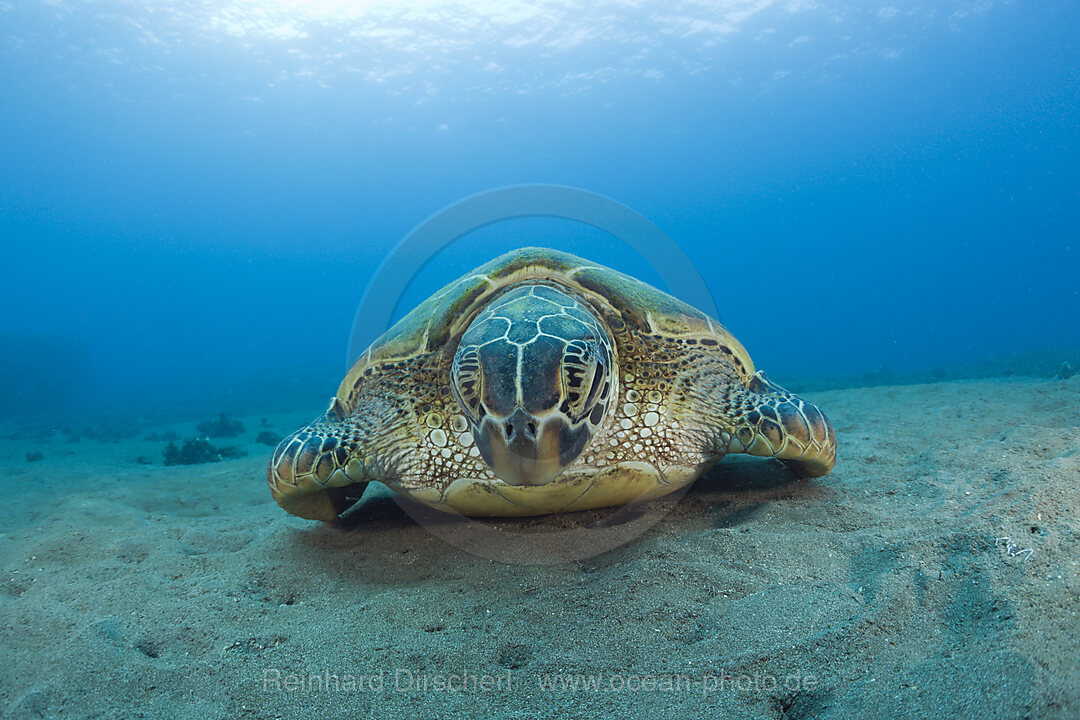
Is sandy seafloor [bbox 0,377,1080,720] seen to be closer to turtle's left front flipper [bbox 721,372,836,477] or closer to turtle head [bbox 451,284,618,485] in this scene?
turtle's left front flipper [bbox 721,372,836,477]

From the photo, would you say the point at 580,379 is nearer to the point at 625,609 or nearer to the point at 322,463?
the point at 625,609

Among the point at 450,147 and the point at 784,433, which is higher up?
the point at 450,147

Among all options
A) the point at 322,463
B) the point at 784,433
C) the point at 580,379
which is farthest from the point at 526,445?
the point at 784,433

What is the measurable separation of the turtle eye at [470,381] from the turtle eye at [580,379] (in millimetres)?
385

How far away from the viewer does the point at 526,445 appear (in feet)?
6.57

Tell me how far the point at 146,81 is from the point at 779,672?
2788 inches

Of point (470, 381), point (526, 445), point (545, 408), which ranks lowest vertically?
point (526, 445)

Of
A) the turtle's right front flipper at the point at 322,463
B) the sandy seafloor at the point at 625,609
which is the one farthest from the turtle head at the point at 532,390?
the turtle's right front flipper at the point at 322,463

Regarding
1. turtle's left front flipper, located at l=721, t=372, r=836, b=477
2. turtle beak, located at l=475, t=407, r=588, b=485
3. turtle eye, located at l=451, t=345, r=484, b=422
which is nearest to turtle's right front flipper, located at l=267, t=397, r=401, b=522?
turtle eye, located at l=451, t=345, r=484, b=422

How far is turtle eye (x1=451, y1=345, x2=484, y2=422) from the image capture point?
2.18 m

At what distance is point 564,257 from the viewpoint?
354 cm

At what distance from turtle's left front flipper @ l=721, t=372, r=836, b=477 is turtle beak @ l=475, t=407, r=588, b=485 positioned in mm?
1287

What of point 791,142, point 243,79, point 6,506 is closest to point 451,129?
point 243,79

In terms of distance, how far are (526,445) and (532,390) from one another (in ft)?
0.75
